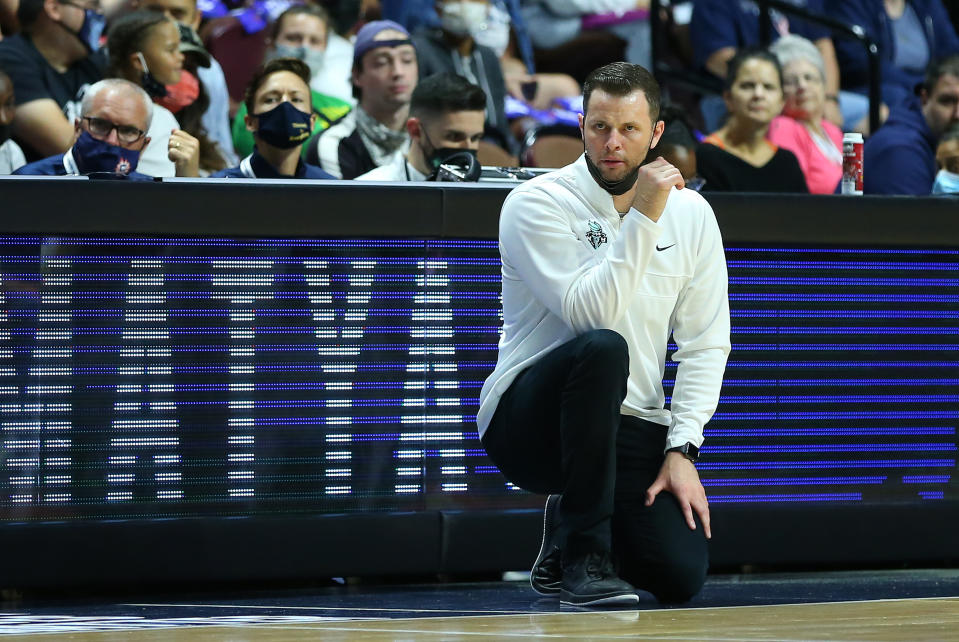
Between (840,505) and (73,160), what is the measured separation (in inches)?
100

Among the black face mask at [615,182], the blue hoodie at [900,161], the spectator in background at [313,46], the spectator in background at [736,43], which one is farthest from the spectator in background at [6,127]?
the spectator in background at [736,43]

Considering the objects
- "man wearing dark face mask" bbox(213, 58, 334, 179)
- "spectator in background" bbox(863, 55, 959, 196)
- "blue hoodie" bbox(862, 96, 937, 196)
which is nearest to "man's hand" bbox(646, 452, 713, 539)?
"man wearing dark face mask" bbox(213, 58, 334, 179)

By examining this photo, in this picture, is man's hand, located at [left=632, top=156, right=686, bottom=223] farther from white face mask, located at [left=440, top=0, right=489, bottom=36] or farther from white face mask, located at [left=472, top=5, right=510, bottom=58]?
white face mask, located at [left=472, top=5, right=510, bottom=58]

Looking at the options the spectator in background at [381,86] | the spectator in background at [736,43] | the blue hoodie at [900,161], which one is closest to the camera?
the blue hoodie at [900,161]

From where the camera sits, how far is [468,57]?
22.7 feet

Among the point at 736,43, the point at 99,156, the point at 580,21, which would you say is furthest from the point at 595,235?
the point at 580,21

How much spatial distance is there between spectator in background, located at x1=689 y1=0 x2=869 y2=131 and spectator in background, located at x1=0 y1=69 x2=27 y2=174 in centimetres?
386

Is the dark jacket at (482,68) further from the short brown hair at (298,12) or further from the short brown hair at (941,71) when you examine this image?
the short brown hair at (941,71)

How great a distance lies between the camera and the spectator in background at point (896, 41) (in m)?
8.27

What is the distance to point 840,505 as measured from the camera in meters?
4.19

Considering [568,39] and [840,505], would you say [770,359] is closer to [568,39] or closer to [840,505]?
[840,505]

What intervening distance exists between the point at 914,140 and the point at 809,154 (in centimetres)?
97

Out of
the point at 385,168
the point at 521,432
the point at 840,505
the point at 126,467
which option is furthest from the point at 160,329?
the point at 840,505

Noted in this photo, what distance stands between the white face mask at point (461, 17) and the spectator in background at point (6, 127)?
94.0 inches
